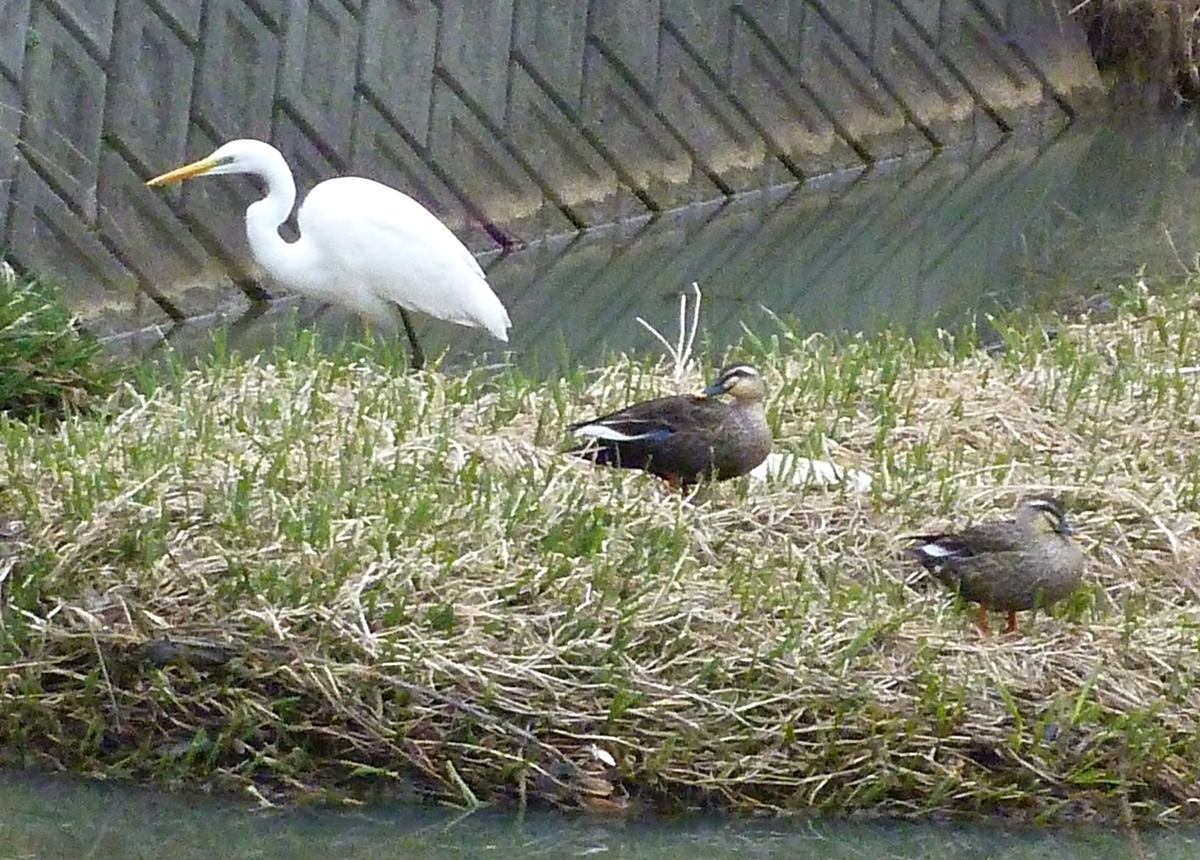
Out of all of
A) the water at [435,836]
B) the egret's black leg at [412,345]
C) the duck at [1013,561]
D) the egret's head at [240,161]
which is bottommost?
the water at [435,836]

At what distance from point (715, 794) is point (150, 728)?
1.17 m

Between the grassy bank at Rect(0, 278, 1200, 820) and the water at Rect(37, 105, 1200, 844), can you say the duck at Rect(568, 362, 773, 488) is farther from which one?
the water at Rect(37, 105, 1200, 844)

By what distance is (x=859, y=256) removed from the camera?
1339 cm

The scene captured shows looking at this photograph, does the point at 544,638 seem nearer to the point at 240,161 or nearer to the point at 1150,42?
the point at 240,161

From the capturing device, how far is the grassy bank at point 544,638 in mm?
4914

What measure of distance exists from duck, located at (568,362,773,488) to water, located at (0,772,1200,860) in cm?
125

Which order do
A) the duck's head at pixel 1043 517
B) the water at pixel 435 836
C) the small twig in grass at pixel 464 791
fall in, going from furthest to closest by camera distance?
the duck's head at pixel 1043 517
the small twig in grass at pixel 464 791
the water at pixel 435 836

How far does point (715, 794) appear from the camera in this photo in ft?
16.2

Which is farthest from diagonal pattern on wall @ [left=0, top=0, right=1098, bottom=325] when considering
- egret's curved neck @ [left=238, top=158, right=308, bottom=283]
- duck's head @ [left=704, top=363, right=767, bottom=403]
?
duck's head @ [left=704, top=363, right=767, bottom=403]

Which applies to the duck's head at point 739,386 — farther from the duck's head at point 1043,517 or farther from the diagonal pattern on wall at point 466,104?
the diagonal pattern on wall at point 466,104

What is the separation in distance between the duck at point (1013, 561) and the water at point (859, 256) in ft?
12.6

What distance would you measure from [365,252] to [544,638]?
3750 millimetres

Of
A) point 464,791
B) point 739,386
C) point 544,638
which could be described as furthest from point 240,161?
point 464,791

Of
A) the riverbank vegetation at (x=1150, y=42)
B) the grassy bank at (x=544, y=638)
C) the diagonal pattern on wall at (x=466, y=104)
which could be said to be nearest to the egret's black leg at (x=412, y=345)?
the diagonal pattern on wall at (x=466, y=104)
